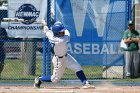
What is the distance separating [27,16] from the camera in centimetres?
1680

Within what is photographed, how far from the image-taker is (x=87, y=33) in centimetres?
1695

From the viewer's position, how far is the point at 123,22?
1700 cm

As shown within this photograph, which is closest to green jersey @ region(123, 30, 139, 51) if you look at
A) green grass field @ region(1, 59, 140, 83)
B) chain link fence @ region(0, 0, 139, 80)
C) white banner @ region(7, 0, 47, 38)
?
chain link fence @ region(0, 0, 139, 80)

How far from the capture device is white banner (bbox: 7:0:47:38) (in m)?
16.7

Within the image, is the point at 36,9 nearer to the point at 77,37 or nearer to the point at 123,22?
the point at 77,37

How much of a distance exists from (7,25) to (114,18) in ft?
10.8

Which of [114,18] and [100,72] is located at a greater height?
[114,18]

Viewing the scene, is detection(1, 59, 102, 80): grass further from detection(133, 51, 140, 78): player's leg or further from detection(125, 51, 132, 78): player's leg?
detection(133, 51, 140, 78): player's leg

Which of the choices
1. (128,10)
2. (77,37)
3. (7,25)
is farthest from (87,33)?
(7,25)

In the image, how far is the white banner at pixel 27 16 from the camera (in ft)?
54.9

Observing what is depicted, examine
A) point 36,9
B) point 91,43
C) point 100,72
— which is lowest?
point 100,72

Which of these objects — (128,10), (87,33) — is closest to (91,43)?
(87,33)

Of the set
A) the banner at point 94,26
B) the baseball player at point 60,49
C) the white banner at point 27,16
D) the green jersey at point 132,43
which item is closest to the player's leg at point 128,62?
the green jersey at point 132,43

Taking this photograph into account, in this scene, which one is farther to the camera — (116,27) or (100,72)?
(100,72)
